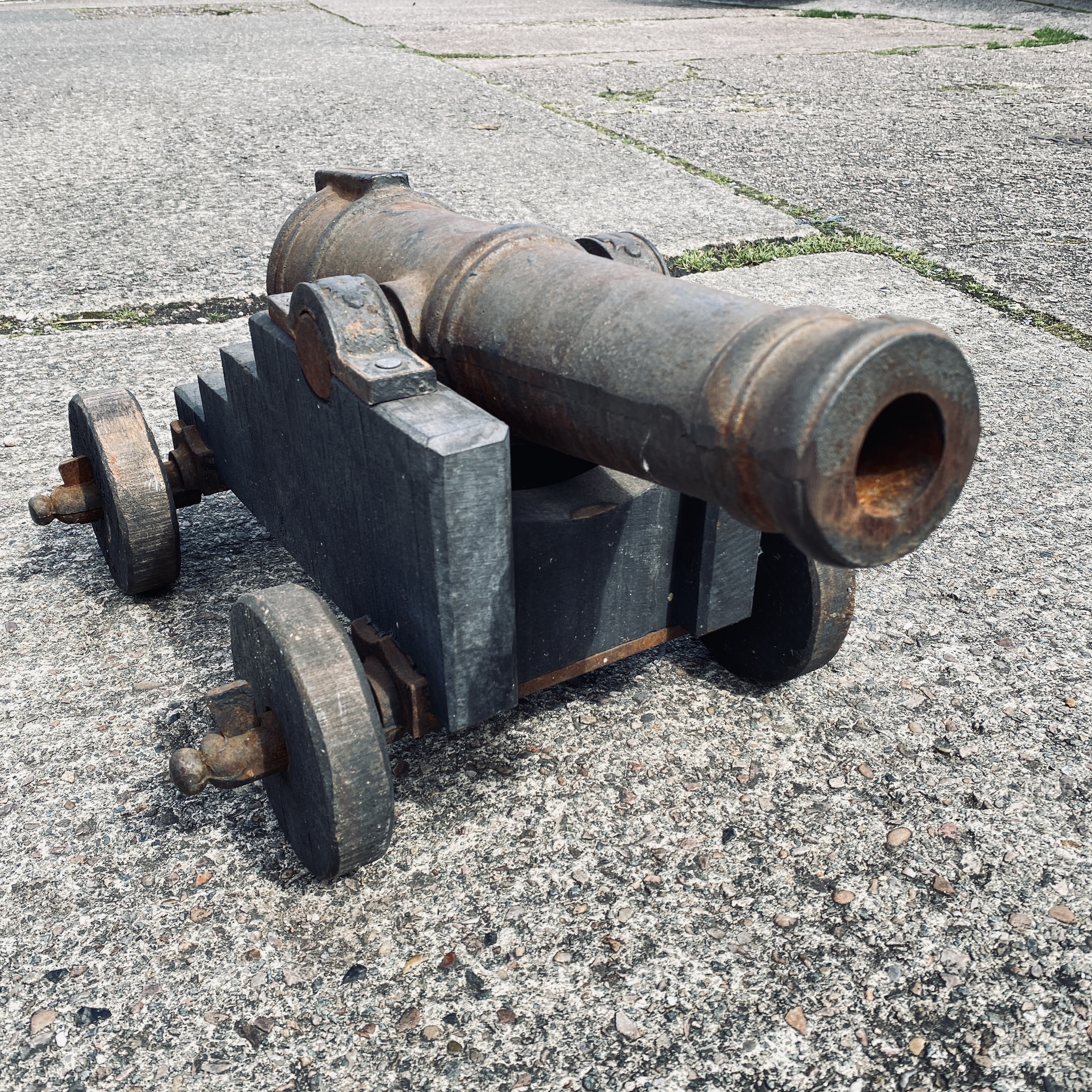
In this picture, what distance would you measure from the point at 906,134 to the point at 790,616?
6.14 meters

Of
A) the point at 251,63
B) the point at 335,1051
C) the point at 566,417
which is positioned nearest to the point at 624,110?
the point at 251,63

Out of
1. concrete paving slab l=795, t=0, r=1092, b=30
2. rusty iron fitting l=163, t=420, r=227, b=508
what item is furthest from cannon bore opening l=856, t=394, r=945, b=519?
concrete paving slab l=795, t=0, r=1092, b=30

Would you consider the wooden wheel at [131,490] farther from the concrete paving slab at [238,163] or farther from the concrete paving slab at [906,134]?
the concrete paving slab at [906,134]

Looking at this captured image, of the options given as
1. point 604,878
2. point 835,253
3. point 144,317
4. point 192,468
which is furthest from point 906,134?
point 604,878

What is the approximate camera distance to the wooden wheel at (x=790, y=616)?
2.22 meters

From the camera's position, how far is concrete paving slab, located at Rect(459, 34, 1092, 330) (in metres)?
5.38

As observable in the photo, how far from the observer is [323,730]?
5.71 feet

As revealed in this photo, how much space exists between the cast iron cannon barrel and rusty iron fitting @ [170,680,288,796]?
0.69 m

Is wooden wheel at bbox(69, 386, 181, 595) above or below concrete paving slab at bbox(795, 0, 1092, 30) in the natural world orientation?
below

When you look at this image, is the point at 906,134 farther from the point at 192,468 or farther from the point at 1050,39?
the point at 192,468

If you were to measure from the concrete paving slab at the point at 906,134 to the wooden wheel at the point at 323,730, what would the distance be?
149 inches

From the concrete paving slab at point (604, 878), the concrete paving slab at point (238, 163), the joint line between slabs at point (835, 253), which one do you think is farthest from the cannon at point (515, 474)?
the concrete paving slab at point (238, 163)

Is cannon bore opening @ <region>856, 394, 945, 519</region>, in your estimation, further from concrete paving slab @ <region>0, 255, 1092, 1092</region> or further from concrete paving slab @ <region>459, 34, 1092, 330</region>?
concrete paving slab @ <region>459, 34, 1092, 330</region>

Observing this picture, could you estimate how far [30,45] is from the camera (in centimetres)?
1062
